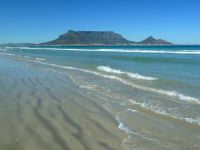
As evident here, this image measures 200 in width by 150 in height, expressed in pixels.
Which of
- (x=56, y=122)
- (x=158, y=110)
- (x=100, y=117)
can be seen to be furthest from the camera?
(x=158, y=110)

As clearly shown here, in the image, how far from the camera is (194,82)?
A: 1451 centimetres

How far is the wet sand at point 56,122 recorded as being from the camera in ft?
19.2

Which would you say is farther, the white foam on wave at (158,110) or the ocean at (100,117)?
the white foam on wave at (158,110)

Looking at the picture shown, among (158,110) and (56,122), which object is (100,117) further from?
(158,110)

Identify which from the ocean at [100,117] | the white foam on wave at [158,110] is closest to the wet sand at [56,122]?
the ocean at [100,117]

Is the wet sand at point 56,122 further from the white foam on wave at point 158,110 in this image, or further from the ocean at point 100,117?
the white foam on wave at point 158,110

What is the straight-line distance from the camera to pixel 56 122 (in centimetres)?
744

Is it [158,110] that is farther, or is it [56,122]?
[158,110]

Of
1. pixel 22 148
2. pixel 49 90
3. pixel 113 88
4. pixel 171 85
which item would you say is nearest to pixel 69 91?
pixel 49 90

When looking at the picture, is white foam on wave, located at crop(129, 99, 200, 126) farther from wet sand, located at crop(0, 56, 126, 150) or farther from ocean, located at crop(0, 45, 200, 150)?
wet sand, located at crop(0, 56, 126, 150)

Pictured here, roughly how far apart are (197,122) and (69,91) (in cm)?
590

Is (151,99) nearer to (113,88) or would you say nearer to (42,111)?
(113,88)


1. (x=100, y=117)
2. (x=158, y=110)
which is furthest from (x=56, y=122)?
(x=158, y=110)

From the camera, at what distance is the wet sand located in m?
5.86
